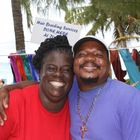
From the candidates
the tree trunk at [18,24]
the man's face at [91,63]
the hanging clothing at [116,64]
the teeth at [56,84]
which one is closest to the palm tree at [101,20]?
the tree trunk at [18,24]

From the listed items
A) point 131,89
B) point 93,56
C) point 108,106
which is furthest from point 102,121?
point 93,56

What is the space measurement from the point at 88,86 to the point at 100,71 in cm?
13

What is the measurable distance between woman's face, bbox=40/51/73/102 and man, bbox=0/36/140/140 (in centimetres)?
7

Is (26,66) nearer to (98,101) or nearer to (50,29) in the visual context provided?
(50,29)

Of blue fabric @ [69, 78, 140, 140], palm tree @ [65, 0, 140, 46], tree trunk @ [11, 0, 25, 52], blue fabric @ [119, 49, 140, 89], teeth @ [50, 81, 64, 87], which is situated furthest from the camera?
palm tree @ [65, 0, 140, 46]

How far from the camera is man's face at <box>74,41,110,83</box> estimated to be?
2568 mm

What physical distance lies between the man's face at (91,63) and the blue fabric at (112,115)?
0.08m

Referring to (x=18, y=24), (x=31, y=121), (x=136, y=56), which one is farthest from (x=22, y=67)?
(x=31, y=121)

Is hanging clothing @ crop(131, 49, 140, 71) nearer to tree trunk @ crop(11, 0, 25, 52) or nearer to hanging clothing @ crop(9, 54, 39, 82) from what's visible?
hanging clothing @ crop(9, 54, 39, 82)

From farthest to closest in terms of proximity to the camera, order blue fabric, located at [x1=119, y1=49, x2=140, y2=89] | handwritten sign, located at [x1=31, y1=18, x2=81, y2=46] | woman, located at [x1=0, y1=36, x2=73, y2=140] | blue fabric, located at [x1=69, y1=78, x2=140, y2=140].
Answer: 1. blue fabric, located at [x1=119, y1=49, x2=140, y2=89]
2. handwritten sign, located at [x1=31, y1=18, x2=81, y2=46]
3. woman, located at [x1=0, y1=36, x2=73, y2=140]
4. blue fabric, located at [x1=69, y1=78, x2=140, y2=140]

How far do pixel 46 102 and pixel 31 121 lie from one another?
0.18 metres

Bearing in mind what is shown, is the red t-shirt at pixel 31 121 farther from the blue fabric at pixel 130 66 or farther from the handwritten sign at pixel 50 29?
the blue fabric at pixel 130 66

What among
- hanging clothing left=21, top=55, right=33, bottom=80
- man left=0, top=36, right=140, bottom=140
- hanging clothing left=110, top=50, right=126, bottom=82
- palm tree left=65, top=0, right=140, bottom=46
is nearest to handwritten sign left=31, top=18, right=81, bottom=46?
hanging clothing left=21, top=55, right=33, bottom=80

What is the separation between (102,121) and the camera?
2.40 meters
